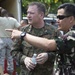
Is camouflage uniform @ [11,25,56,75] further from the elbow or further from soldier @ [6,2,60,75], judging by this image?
the elbow

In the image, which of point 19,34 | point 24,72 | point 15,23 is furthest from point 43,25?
point 15,23

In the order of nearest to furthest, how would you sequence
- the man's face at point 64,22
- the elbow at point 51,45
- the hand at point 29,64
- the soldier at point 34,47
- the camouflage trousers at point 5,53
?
the elbow at point 51,45
the man's face at point 64,22
the hand at point 29,64
the soldier at point 34,47
the camouflage trousers at point 5,53

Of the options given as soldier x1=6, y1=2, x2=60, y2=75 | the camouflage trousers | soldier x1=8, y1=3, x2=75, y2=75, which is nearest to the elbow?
soldier x1=8, y1=3, x2=75, y2=75

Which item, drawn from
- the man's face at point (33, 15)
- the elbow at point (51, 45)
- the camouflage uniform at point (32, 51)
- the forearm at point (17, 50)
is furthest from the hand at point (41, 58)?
the elbow at point (51, 45)

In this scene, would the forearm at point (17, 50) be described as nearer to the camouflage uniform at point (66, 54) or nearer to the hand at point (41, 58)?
the hand at point (41, 58)

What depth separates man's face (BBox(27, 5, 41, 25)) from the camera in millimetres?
4379

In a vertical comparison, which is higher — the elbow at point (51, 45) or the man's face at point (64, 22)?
the man's face at point (64, 22)

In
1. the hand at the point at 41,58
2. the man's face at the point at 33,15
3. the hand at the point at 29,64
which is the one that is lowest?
the hand at the point at 29,64

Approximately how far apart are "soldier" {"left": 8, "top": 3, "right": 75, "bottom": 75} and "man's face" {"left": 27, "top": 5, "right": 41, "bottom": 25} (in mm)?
770

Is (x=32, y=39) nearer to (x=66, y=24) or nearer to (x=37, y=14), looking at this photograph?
(x=66, y=24)

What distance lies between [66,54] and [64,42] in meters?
0.15

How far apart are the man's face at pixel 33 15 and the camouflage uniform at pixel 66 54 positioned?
108 cm

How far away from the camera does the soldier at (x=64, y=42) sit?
3.24 meters

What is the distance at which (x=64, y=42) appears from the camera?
3.26 meters
